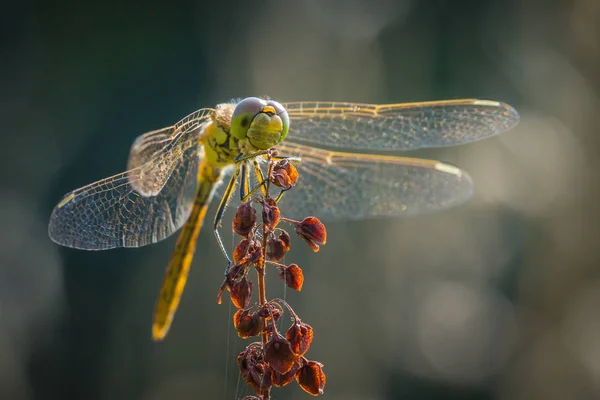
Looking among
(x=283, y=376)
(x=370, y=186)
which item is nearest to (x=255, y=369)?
(x=283, y=376)

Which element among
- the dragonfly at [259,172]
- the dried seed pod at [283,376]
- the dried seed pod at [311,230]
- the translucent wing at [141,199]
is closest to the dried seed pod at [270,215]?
the dried seed pod at [311,230]

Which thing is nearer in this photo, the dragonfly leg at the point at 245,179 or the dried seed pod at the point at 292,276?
the dried seed pod at the point at 292,276

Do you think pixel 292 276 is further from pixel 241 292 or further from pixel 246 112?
pixel 246 112

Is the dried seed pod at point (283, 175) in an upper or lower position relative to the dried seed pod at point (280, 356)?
upper

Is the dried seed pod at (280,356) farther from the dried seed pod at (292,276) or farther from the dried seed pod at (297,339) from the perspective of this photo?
the dried seed pod at (292,276)

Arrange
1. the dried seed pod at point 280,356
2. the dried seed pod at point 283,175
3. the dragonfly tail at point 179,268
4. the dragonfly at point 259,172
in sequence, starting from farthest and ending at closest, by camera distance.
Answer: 1. the dragonfly at point 259,172
2. the dragonfly tail at point 179,268
3. the dried seed pod at point 283,175
4. the dried seed pod at point 280,356

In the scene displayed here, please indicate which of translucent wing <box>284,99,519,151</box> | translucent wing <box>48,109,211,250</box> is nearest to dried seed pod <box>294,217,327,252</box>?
translucent wing <box>48,109,211,250</box>
